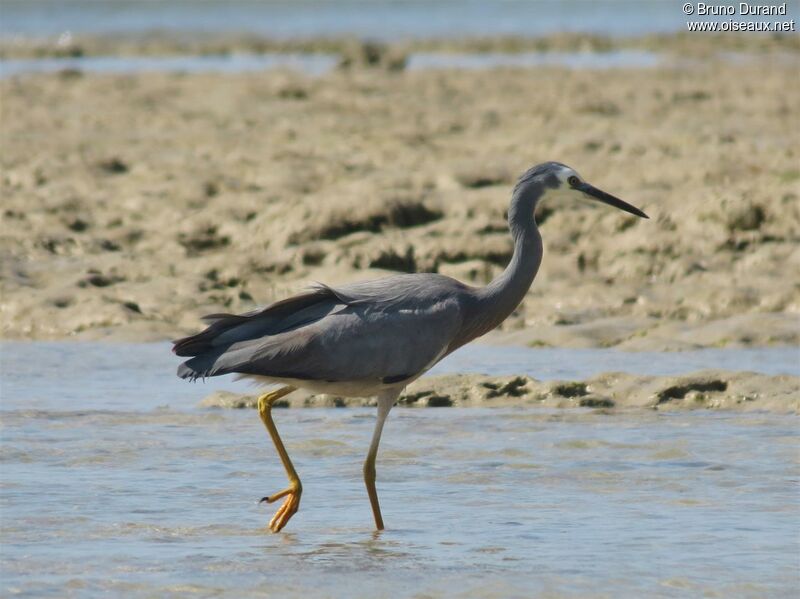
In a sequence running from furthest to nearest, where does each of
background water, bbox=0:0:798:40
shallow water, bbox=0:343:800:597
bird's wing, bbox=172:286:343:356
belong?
background water, bbox=0:0:798:40 → bird's wing, bbox=172:286:343:356 → shallow water, bbox=0:343:800:597

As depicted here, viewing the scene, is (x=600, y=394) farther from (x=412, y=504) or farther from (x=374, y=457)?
(x=374, y=457)

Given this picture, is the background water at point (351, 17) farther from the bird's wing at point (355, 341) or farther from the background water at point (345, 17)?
the bird's wing at point (355, 341)

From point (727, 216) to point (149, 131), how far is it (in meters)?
8.63

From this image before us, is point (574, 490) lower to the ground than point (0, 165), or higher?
lower

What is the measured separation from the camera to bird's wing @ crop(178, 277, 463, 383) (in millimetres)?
6789

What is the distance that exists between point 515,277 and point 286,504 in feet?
4.93

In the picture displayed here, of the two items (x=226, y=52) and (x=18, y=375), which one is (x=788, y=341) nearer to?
(x=18, y=375)

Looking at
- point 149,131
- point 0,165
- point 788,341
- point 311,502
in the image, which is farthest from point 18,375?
point 149,131

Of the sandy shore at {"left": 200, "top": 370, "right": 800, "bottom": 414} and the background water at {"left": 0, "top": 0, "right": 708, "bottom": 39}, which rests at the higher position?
the background water at {"left": 0, "top": 0, "right": 708, "bottom": 39}

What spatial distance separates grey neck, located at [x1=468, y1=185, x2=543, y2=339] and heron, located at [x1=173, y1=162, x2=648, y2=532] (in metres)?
0.01

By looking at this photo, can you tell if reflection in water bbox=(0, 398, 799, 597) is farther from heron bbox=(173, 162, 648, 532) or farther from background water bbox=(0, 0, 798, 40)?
background water bbox=(0, 0, 798, 40)

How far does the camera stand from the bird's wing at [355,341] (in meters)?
6.79

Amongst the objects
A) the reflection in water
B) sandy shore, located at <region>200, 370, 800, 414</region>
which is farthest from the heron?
sandy shore, located at <region>200, 370, 800, 414</region>

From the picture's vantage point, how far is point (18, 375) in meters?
9.88
